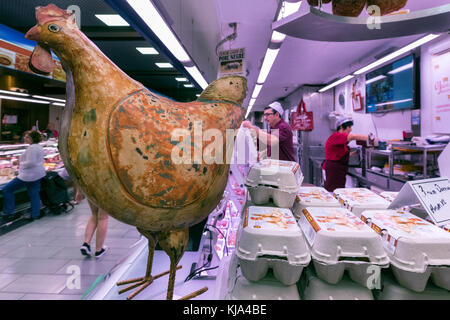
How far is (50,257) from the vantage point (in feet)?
10.00

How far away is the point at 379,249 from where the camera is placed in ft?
2.67

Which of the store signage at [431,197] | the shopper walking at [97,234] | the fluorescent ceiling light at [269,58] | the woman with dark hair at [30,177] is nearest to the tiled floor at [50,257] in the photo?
the shopper walking at [97,234]

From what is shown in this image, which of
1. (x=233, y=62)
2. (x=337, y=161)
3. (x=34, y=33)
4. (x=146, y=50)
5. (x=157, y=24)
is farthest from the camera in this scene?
(x=146, y=50)

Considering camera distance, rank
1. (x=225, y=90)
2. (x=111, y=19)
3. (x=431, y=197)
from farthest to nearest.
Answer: (x=111, y=19) → (x=431, y=197) → (x=225, y=90)

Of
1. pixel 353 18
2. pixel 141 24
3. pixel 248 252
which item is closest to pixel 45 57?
pixel 248 252

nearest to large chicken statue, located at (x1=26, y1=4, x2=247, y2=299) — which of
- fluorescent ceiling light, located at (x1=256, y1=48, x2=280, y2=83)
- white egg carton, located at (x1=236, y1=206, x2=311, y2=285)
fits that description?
white egg carton, located at (x1=236, y1=206, x2=311, y2=285)

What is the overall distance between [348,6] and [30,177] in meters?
5.19

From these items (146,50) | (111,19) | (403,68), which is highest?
(146,50)

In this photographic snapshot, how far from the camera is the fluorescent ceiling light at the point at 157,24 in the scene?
4.43 feet

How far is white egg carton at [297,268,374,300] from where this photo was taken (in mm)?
833

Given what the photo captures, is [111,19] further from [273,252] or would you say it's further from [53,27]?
[273,252]

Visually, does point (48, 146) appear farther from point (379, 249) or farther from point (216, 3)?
point (379, 249)

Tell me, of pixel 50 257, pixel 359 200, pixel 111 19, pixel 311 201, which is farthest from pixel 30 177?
pixel 359 200

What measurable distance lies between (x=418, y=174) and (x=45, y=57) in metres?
4.13
